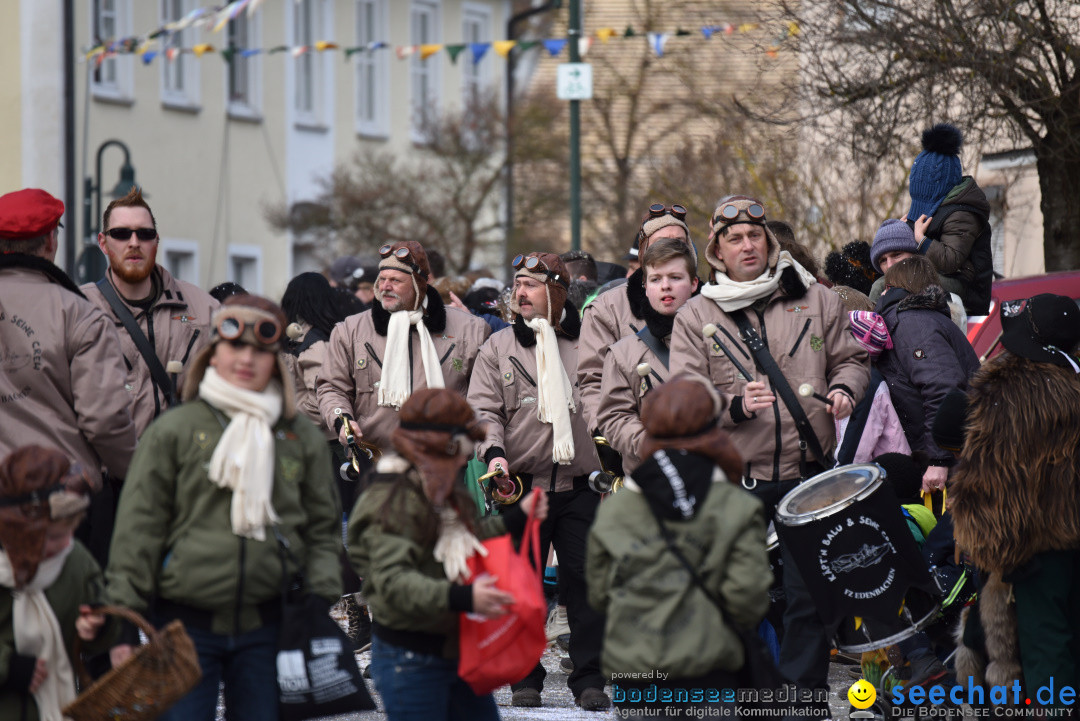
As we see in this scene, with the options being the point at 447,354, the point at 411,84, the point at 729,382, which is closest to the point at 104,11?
the point at 411,84

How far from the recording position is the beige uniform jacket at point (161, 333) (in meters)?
7.34

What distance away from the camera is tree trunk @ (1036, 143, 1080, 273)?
11.5 metres

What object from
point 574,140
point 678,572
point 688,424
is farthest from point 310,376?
point 574,140

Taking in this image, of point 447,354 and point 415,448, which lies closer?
point 415,448

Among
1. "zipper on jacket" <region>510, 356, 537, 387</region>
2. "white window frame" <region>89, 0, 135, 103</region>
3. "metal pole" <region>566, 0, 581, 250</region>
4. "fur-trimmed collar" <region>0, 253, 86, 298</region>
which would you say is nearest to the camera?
"fur-trimmed collar" <region>0, 253, 86, 298</region>

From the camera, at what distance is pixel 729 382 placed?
6.96m

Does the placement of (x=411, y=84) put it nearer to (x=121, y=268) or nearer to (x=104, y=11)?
(x=104, y=11)

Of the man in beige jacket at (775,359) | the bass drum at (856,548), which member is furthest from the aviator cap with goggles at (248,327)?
the bass drum at (856,548)

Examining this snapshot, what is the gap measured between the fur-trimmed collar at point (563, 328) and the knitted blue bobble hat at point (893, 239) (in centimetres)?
168

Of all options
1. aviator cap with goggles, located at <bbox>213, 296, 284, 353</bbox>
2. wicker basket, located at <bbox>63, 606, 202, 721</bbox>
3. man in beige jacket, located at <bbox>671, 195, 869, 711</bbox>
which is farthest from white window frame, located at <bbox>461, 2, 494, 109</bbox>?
wicker basket, located at <bbox>63, 606, 202, 721</bbox>

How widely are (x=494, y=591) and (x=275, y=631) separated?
74 centimetres

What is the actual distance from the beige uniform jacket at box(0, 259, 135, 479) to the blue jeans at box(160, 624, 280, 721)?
1513 mm

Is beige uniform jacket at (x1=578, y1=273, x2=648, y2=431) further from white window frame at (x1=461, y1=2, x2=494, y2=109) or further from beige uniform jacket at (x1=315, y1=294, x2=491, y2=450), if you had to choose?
white window frame at (x1=461, y1=2, x2=494, y2=109)

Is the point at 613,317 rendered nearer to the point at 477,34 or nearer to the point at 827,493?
the point at 827,493
